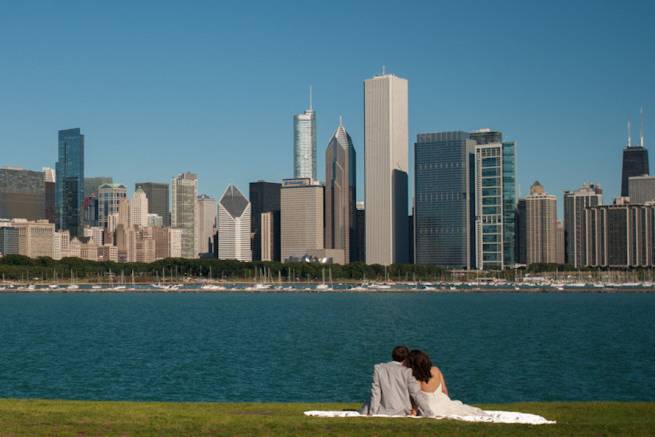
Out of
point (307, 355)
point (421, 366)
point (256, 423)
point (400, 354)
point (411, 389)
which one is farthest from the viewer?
point (307, 355)

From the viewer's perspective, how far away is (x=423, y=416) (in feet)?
72.8

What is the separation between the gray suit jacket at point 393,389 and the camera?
72.5ft

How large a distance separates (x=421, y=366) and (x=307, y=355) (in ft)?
130

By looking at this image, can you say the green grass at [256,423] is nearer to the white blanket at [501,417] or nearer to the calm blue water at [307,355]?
the white blanket at [501,417]

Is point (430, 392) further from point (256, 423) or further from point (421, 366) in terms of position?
point (256, 423)

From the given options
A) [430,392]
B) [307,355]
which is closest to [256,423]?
[430,392]

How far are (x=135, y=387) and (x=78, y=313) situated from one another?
81.8 meters

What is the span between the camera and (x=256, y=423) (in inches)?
838

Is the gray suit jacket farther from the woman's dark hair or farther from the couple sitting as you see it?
the woman's dark hair

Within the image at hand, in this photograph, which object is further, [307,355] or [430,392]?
[307,355]

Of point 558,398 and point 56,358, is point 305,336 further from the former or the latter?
point 558,398

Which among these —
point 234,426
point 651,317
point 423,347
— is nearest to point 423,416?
point 234,426

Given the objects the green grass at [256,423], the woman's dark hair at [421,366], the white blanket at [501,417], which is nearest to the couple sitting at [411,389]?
the woman's dark hair at [421,366]

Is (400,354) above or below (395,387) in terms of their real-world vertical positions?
above
